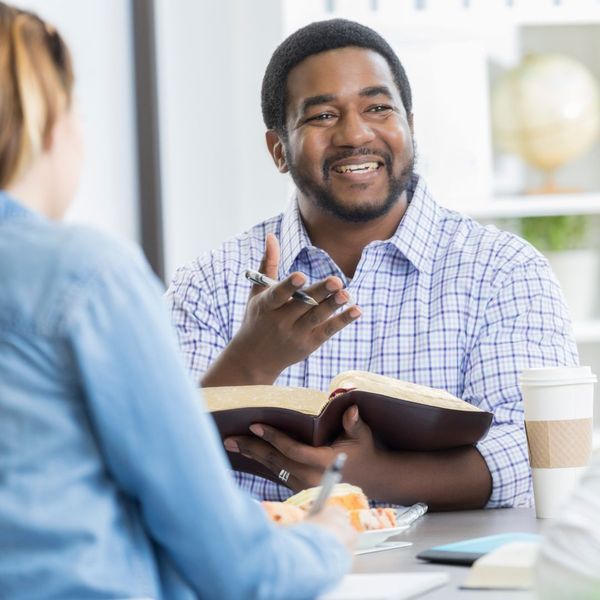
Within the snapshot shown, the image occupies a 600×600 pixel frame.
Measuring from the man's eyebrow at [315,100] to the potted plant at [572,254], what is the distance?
1241mm

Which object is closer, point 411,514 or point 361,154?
point 411,514

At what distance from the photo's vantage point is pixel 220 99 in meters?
3.42

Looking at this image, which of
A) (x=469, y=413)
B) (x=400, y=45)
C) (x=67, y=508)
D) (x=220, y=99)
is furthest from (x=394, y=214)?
(x=67, y=508)

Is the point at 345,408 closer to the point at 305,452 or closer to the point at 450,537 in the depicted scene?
the point at 305,452

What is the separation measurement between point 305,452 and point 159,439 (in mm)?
767

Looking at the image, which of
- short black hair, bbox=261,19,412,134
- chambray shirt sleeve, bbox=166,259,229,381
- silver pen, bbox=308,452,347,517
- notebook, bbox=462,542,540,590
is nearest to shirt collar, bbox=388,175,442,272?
short black hair, bbox=261,19,412,134

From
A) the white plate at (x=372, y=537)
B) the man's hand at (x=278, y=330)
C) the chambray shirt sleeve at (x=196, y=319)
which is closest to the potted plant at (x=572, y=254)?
the chambray shirt sleeve at (x=196, y=319)

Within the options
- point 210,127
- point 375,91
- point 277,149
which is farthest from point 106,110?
point 375,91

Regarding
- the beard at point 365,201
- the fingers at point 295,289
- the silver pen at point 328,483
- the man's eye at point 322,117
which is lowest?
the silver pen at point 328,483

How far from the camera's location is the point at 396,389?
145 cm

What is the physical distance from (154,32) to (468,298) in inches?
67.5

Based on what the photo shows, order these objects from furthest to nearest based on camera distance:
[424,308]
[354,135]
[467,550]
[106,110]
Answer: [106,110]
[354,135]
[424,308]
[467,550]

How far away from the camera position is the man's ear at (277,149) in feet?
8.00

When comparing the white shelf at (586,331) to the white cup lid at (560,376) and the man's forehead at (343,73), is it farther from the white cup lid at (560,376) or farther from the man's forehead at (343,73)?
the white cup lid at (560,376)
